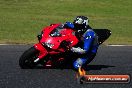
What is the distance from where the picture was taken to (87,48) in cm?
1261

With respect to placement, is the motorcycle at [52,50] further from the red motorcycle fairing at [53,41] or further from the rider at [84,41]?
the rider at [84,41]

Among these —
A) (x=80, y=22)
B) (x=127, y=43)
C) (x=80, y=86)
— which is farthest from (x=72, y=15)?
(x=80, y=86)

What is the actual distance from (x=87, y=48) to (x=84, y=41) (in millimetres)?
201

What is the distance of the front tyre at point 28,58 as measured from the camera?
12789mm

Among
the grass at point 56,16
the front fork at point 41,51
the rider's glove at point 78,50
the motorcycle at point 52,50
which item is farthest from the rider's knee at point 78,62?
the grass at point 56,16

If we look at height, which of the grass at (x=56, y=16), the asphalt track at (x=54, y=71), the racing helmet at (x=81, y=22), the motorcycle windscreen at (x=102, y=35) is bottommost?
the grass at (x=56, y=16)

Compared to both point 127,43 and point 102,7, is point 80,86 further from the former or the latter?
point 102,7

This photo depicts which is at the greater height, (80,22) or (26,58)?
(80,22)

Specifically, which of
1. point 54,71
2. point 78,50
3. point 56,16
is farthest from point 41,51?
point 56,16

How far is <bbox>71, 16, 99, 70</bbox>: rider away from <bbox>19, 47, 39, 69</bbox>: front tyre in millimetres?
993

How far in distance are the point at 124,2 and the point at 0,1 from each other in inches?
329

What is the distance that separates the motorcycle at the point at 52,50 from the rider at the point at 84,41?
154 millimetres

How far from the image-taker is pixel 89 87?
1102 centimetres

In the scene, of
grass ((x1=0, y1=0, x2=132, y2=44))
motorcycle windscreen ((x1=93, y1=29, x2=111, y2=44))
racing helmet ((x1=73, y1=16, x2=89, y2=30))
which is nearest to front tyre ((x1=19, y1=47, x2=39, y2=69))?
racing helmet ((x1=73, y1=16, x2=89, y2=30))
